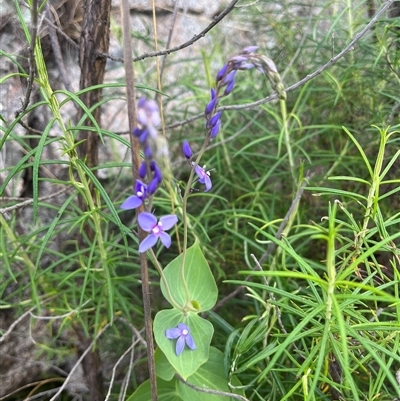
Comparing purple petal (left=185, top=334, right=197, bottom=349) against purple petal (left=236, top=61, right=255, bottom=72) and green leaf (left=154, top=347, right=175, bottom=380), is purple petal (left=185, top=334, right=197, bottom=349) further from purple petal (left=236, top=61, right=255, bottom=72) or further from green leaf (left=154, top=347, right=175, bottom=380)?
purple petal (left=236, top=61, right=255, bottom=72)

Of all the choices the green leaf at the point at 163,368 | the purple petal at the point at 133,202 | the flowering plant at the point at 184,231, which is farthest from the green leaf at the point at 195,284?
the purple petal at the point at 133,202

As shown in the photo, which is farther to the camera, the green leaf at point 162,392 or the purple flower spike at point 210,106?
the green leaf at point 162,392

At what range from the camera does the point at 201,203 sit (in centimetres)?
124

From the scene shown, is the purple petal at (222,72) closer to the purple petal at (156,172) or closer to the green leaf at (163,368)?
the purple petal at (156,172)

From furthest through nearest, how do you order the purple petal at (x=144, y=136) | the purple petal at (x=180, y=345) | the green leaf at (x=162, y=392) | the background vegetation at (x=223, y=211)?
1. the background vegetation at (x=223, y=211)
2. the green leaf at (x=162, y=392)
3. the purple petal at (x=180, y=345)
4. the purple petal at (x=144, y=136)

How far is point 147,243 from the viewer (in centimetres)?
51

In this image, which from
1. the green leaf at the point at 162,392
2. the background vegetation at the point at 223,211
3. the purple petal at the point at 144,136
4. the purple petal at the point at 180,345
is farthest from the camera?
the background vegetation at the point at 223,211

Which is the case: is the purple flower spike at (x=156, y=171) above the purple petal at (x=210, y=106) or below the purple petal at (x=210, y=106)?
below

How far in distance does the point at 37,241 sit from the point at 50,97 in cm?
52

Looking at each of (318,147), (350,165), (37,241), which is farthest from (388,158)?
(37,241)

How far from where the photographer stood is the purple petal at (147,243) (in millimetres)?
509

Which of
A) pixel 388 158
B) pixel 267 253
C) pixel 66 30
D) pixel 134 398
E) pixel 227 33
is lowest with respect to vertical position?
pixel 134 398

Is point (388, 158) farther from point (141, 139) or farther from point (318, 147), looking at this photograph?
point (141, 139)

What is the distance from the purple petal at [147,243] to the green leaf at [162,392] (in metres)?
0.38
